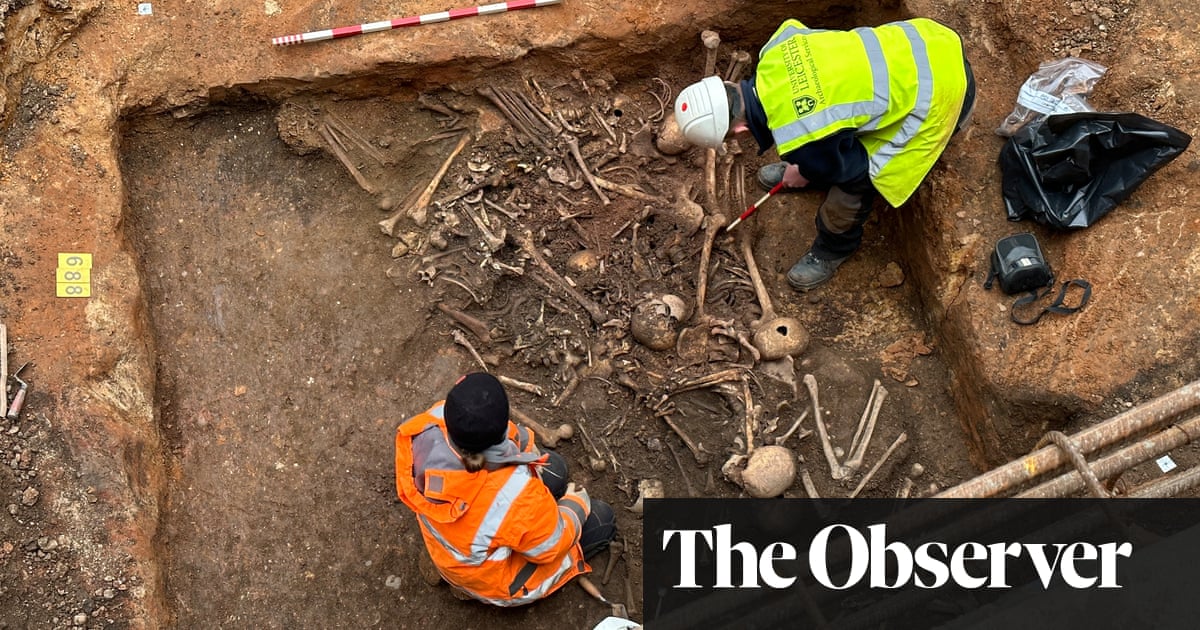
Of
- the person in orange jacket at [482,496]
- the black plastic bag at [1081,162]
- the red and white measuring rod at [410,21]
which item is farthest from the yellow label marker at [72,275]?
the black plastic bag at [1081,162]

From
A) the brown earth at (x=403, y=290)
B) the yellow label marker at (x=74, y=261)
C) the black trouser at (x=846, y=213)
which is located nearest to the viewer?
the brown earth at (x=403, y=290)

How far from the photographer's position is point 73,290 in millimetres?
4691

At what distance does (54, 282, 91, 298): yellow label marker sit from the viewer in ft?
15.4

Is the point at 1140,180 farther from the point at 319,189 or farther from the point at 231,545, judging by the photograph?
the point at 231,545

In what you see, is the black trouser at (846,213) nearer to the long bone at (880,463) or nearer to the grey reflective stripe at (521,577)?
the long bone at (880,463)

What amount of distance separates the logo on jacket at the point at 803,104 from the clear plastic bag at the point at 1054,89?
142 cm

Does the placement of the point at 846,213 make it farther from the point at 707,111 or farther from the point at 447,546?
the point at 447,546

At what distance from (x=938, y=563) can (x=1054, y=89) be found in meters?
2.68

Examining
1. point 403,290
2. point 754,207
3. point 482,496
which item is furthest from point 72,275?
point 754,207

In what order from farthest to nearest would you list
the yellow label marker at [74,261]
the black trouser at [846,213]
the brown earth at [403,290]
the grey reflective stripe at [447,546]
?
the yellow label marker at [74,261] → the black trouser at [846,213] → the brown earth at [403,290] → the grey reflective stripe at [447,546]

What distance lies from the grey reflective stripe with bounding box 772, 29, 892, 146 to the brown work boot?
8.80 feet

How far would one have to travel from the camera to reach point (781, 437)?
4730 millimetres

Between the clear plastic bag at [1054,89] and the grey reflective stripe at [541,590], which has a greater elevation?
the clear plastic bag at [1054,89]

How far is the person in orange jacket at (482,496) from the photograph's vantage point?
3301 mm
